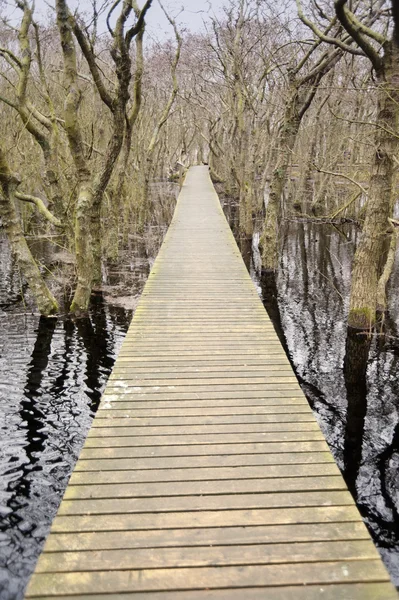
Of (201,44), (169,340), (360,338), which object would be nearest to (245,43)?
(201,44)

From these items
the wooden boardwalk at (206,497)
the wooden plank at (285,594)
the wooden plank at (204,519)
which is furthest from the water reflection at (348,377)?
the wooden plank at (285,594)

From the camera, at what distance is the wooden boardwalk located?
2457mm

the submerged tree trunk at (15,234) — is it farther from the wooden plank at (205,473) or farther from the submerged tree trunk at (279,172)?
the submerged tree trunk at (279,172)

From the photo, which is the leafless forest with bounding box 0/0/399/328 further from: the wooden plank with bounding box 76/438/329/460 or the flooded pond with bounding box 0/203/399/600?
the wooden plank with bounding box 76/438/329/460

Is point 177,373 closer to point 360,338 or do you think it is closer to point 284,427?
point 284,427

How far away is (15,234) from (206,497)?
6.37 m

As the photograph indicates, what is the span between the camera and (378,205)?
7746mm

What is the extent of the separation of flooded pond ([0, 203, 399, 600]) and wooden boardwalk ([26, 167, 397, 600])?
52.9 inches

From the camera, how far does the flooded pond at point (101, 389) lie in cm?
445

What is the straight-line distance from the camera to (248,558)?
102 inches

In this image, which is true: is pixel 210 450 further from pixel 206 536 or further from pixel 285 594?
pixel 285 594

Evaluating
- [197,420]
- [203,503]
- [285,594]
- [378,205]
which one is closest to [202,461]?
[203,503]

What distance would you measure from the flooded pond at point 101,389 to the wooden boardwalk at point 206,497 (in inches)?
52.9

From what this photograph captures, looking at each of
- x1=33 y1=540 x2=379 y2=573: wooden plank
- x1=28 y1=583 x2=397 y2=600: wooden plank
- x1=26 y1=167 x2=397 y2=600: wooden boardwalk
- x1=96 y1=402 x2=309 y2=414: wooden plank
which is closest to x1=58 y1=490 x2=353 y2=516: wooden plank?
x1=26 y1=167 x2=397 y2=600: wooden boardwalk
